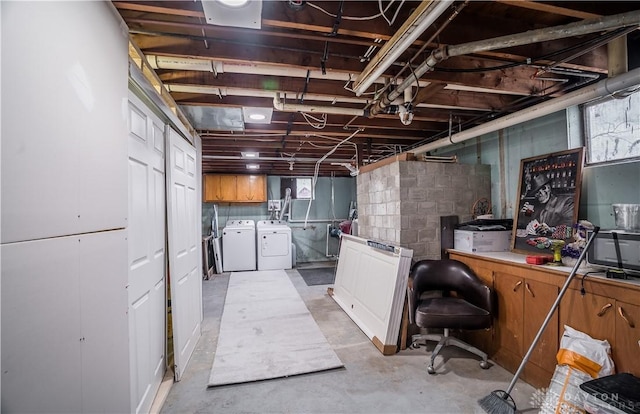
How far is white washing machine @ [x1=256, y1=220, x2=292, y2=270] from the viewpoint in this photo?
250 inches

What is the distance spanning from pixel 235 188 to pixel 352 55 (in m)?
5.30

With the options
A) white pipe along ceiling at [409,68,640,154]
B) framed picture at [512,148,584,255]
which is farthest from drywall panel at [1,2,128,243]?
framed picture at [512,148,584,255]

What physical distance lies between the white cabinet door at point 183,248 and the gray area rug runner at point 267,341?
1.05 feet

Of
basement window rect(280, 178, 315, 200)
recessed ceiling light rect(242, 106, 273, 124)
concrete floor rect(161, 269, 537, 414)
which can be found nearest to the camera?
concrete floor rect(161, 269, 537, 414)

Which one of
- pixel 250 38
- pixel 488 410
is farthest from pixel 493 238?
pixel 250 38

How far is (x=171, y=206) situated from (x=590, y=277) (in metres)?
2.85

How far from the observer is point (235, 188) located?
262 inches

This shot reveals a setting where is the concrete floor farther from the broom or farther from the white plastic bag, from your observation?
→ the white plastic bag

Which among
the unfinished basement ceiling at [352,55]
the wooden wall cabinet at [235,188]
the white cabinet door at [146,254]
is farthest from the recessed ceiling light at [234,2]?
the wooden wall cabinet at [235,188]

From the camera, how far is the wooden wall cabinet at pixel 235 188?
6.56m

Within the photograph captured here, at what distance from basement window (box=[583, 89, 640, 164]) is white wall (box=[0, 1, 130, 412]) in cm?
297

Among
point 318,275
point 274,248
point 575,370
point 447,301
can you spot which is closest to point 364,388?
point 447,301

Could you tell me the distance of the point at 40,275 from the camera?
79 centimetres

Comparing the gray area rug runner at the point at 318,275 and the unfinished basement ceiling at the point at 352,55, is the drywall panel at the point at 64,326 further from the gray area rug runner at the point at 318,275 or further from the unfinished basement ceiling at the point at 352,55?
the gray area rug runner at the point at 318,275
